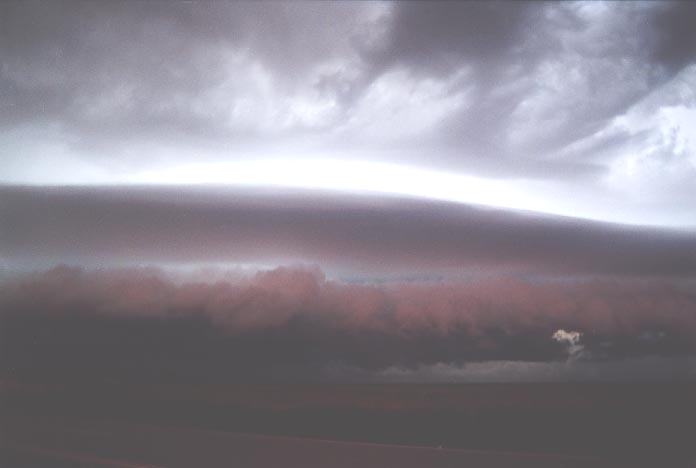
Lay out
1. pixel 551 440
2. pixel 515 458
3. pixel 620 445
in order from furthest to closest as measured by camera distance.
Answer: pixel 551 440, pixel 620 445, pixel 515 458

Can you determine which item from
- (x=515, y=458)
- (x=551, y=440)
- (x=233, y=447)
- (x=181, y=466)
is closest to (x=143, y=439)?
(x=233, y=447)

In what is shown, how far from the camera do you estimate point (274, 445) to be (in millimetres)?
16672

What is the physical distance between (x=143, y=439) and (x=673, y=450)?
682 inches

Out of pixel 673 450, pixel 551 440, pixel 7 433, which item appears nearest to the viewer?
pixel 673 450

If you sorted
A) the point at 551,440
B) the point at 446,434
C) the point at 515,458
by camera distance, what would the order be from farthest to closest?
the point at 446,434 < the point at 551,440 < the point at 515,458

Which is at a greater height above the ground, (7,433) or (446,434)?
(7,433)

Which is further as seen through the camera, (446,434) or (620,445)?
(446,434)

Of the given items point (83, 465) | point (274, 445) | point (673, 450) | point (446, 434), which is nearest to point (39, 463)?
point (83, 465)

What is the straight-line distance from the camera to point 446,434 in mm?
24000

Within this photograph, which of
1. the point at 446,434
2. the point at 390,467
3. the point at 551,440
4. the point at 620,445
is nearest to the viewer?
the point at 390,467

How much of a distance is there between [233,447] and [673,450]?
13.6 meters

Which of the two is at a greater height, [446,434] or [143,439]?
[143,439]

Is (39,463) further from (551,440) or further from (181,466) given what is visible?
(551,440)

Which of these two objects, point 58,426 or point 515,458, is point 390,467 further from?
point 58,426
